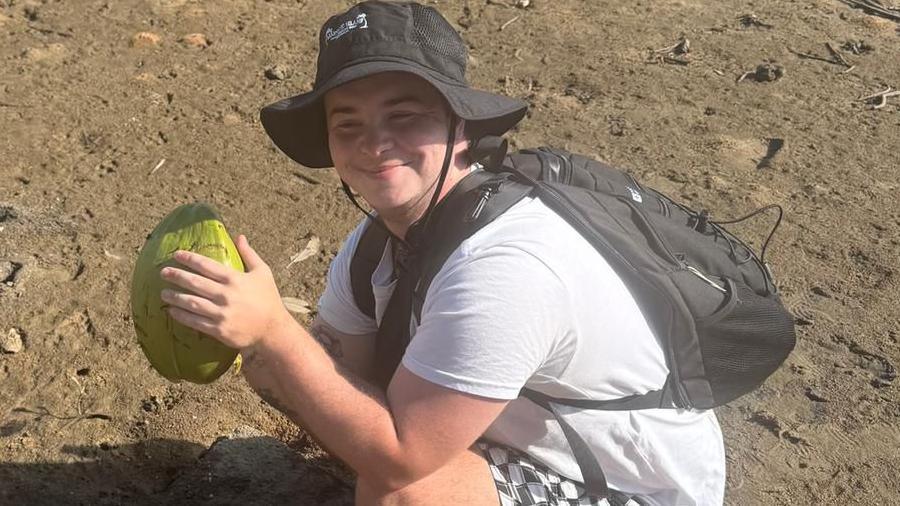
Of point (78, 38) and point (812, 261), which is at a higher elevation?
point (78, 38)

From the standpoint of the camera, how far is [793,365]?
4246mm

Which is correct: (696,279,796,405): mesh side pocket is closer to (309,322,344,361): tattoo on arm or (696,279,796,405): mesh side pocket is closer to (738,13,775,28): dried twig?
(309,322,344,361): tattoo on arm

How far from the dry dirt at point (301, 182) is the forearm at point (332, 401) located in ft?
3.93

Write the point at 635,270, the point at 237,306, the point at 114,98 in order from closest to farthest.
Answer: the point at 237,306 → the point at 635,270 → the point at 114,98

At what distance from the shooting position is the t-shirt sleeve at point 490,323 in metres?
2.25

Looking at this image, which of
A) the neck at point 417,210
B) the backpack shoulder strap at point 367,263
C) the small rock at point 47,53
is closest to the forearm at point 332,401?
the neck at point 417,210

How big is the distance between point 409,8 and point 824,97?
460 centimetres

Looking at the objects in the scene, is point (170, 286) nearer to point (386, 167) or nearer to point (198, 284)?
point (198, 284)

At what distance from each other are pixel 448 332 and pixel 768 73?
505 cm

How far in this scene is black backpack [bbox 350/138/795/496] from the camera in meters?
2.49

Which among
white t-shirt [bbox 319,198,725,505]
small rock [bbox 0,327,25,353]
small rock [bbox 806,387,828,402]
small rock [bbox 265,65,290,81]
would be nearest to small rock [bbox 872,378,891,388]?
small rock [bbox 806,387,828,402]

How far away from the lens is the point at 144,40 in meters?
6.46

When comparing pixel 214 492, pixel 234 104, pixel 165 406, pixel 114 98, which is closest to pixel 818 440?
pixel 214 492

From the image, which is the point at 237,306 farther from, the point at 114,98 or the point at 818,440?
the point at 114,98
